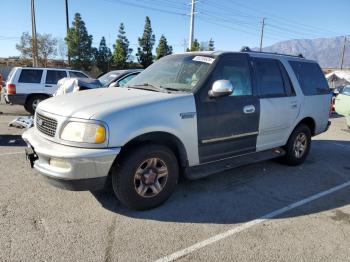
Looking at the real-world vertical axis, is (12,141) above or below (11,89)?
below

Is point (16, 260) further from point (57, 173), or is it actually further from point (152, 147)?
point (152, 147)

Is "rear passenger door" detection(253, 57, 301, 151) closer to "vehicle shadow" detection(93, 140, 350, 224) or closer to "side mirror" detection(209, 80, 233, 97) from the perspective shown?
"vehicle shadow" detection(93, 140, 350, 224)

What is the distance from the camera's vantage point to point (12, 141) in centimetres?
680

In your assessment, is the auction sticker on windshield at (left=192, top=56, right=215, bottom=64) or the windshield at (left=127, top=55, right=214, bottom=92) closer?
the windshield at (left=127, top=55, right=214, bottom=92)

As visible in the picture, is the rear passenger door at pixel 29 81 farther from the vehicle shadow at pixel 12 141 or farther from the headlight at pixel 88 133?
the headlight at pixel 88 133

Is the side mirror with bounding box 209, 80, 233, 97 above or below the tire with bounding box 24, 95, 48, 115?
above

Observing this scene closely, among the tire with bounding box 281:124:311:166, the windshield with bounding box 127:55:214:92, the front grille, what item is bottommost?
the tire with bounding box 281:124:311:166

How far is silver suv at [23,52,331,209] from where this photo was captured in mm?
3254

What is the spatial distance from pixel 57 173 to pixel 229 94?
90.6 inches

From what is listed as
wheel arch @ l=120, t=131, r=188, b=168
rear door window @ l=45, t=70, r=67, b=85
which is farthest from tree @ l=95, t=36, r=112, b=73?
wheel arch @ l=120, t=131, r=188, b=168

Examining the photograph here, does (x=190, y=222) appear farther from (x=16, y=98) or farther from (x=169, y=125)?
(x=16, y=98)

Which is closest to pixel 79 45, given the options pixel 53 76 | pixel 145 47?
pixel 145 47

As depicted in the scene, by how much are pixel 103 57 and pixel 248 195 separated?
38857mm

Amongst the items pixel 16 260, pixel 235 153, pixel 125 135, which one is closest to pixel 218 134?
pixel 235 153
